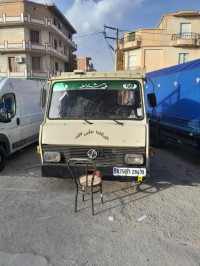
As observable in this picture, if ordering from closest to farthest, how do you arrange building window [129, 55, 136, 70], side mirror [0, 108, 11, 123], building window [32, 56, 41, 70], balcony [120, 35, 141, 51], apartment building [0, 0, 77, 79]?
1. side mirror [0, 108, 11, 123]
2. balcony [120, 35, 141, 51]
3. apartment building [0, 0, 77, 79]
4. building window [129, 55, 136, 70]
5. building window [32, 56, 41, 70]

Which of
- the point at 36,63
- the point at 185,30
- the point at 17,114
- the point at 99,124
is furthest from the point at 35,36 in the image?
the point at 99,124

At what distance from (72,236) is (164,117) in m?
6.16

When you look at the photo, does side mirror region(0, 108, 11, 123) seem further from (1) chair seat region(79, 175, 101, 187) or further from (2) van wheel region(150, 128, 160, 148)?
(2) van wheel region(150, 128, 160, 148)

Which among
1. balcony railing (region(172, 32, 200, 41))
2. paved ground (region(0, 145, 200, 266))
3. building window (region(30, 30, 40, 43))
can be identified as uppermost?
building window (region(30, 30, 40, 43))

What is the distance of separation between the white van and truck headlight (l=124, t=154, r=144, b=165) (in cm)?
231

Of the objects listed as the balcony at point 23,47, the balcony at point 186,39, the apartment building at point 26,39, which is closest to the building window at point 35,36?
the apartment building at point 26,39

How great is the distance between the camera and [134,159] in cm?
364

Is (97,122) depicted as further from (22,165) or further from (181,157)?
(181,157)

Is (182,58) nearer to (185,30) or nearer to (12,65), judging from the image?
(185,30)

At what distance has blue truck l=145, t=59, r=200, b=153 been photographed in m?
6.04

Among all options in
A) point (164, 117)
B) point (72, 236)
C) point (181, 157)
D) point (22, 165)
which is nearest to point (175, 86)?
point (164, 117)

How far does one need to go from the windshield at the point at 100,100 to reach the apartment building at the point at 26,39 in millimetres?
26275

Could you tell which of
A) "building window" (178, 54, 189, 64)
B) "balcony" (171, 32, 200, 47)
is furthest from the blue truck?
"building window" (178, 54, 189, 64)

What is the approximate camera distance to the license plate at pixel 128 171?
11.8ft
